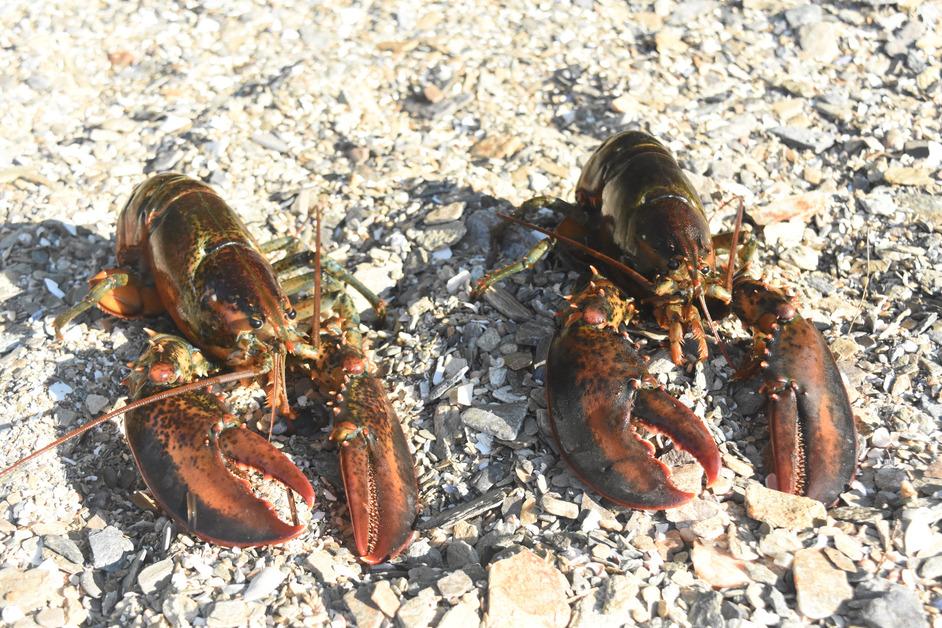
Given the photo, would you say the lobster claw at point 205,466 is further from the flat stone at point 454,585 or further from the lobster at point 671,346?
the lobster at point 671,346

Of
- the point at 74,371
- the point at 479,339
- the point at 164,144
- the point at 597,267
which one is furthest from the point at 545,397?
the point at 164,144

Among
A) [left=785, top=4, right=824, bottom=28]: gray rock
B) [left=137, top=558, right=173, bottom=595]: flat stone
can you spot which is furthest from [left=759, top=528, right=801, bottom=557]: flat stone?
[left=785, top=4, right=824, bottom=28]: gray rock

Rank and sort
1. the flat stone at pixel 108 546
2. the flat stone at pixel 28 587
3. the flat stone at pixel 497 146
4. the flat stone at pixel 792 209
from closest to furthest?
the flat stone at pixel 28 587, the flat stone at pixel 108 546, the flat stone at pixel 792 209, the flat stone at pixel 497 146

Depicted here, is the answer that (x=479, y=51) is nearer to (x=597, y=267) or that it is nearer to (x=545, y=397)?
(x=597, y=267)

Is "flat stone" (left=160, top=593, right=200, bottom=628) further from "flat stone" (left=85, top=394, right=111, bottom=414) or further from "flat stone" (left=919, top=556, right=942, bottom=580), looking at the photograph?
"flat stone" (left=919, top=556, right=942, bottom=580)

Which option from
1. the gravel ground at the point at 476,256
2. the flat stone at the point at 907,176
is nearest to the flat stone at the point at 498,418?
the gravel ground at the point at 476,256
